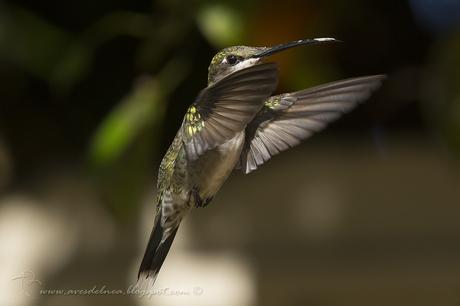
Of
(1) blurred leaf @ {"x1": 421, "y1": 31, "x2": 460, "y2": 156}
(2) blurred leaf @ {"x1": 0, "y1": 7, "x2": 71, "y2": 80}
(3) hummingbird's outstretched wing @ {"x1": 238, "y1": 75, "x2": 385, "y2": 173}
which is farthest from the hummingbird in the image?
(2) blurred leaf @ {"x1": 0, "y1": 7, "x2": 71, "y2": 80}

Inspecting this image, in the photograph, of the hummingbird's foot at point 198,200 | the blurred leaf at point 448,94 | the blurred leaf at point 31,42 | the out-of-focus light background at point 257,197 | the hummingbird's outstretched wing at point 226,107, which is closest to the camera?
the hummingbird's outstretched wing at point 226,107

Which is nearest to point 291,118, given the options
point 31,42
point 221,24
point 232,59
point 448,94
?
point 232,59

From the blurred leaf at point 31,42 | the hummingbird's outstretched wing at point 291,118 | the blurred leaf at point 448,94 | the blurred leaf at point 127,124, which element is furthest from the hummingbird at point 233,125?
the blurred leaf at point 31,42

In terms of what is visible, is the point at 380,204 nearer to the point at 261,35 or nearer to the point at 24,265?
the point at 24,265

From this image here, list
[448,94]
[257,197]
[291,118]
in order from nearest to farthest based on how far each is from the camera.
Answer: [291,118] → [448,94] → [257,197]

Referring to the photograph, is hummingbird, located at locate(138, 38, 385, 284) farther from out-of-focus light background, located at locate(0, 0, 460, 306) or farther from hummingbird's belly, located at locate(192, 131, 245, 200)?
out-of-focus light background, located at locate(0, 0, 460, 306)

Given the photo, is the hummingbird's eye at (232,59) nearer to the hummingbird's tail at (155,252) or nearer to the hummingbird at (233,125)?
the hummingbird at (233,125)

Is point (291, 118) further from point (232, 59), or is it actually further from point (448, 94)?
point (448, 94)
